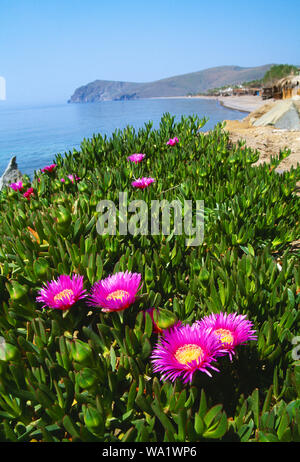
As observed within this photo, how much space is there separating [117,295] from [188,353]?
0.92ft

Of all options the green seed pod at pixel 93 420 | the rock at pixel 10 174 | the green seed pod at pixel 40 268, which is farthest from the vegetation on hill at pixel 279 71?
the green seed pod at pixel 93 420

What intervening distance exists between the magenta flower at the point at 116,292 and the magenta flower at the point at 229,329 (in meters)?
0.20

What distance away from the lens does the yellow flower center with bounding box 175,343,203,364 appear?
2.57ft

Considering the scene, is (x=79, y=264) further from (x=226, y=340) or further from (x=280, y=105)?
(x=280, y=105)

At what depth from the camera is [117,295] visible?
3.20 ft

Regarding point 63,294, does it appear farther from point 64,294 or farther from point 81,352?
point 81,352

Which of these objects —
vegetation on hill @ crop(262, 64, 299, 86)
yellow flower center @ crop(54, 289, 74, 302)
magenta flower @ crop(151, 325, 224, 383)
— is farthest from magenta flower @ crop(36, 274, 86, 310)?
vegetation on hill @ crop(262, 64, 299, 86)

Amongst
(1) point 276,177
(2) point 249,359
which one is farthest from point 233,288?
(1) point 276,177

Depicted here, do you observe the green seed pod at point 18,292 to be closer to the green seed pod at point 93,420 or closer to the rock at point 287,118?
the green seed pod at point 93,420

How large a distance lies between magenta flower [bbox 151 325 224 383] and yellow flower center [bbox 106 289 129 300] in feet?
0.59

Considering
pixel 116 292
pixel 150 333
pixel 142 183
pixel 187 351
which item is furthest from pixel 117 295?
pixel 142 183

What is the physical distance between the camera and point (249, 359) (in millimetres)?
906

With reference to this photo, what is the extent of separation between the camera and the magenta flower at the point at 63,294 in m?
0.96

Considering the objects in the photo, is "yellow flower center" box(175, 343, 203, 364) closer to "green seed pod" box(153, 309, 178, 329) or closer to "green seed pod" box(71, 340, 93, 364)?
"green seed pod" box(153, 309, 178, 329)
